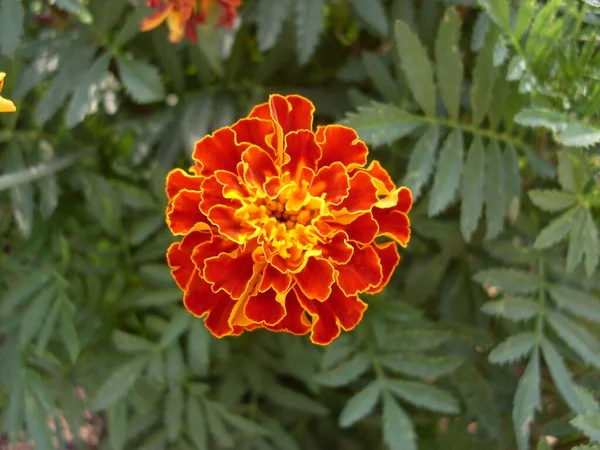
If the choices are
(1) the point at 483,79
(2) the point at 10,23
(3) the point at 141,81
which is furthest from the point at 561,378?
(2) the point at 10,23

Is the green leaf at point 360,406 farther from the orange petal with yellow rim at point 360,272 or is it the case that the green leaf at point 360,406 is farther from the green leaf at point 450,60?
the green leaf at point 450,60

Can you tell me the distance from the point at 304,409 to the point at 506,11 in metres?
0.78

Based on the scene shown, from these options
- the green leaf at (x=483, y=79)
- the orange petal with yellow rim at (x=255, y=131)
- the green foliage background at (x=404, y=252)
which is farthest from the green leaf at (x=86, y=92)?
the green leaf at (x=483, y=79)

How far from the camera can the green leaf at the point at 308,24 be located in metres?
0.99

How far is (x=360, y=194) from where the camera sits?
2.26 feet

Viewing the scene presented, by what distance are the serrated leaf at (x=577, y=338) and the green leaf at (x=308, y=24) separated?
0.55 metres

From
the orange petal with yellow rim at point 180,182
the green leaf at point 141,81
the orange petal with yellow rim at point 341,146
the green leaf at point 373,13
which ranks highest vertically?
the orange petal with yellow rim at point 341,146

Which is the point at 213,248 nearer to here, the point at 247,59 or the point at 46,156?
the point at 46,156

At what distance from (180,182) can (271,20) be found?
40 centimetres

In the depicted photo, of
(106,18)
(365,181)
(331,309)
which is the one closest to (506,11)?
(365,181)

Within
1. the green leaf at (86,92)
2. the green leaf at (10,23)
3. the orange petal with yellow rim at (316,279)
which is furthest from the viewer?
the green leaf at (86,92)

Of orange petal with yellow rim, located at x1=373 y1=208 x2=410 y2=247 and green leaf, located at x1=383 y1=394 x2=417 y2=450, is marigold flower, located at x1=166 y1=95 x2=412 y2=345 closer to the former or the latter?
orange petal with yellow rim, located at x1=373 y1=208 x2=410 y2=247

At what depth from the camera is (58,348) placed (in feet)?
3.80

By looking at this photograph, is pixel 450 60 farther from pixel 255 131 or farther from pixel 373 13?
pixel 255 131
